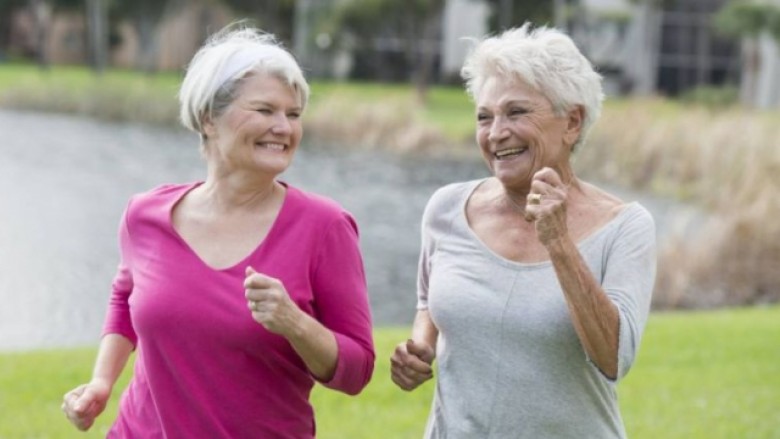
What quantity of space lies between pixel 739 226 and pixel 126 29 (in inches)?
1823

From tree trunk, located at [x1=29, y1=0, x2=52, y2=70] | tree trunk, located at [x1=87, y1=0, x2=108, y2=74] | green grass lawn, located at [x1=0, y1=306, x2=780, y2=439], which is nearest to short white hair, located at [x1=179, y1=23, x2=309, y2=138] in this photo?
green grass lawn, located at [x1=0, y1=306, x2=780, y2=439]

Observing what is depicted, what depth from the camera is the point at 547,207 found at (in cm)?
316

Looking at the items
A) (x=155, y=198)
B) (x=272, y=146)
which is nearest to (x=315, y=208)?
(x=272, y=146)

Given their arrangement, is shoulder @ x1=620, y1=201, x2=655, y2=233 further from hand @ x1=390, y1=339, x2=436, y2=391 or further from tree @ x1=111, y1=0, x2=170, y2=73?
tree @ x1=111, y1=0, x2=170, y2=73

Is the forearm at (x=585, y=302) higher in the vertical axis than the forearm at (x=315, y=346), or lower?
higher

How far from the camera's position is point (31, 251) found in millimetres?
15969

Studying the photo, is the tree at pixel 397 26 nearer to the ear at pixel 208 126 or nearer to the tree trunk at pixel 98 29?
the tree trunk at pixel 98 29

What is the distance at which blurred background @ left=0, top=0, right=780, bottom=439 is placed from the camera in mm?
7805

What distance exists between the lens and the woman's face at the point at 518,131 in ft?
11.1

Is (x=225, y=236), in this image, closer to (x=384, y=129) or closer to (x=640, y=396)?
(x=640, y=396)

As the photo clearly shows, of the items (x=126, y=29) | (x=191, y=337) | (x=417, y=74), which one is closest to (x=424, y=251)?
(x=191, y=337)

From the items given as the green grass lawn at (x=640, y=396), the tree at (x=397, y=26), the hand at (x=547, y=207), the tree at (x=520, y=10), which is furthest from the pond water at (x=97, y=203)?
the tree at (x=520, y=10)

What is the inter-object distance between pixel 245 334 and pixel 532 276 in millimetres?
639

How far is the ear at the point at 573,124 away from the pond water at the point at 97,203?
8353mm
